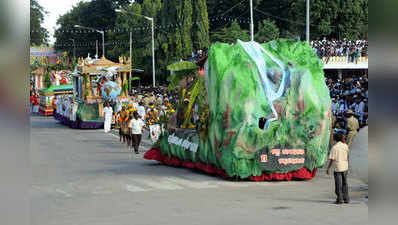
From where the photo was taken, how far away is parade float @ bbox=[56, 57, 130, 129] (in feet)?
108

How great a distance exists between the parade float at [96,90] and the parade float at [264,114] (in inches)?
731

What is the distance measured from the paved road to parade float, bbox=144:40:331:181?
0.40 m

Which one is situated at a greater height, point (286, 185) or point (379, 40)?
Result: point (379, 40)

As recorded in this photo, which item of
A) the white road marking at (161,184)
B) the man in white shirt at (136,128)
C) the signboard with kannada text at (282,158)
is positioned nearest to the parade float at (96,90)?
the man in white shirt at (136,128)

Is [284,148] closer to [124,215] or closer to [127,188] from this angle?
[127,188]

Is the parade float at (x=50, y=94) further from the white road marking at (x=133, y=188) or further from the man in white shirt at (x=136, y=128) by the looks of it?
the white road marking at (x=133, y=188)

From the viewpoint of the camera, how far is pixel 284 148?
13.6 metres

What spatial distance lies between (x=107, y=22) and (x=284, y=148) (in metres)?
74.9

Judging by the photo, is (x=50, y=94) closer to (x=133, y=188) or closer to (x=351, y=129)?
(x=351, y=129)

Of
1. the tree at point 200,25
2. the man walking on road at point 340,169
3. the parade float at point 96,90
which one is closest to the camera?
the man walking on road at point 340,169

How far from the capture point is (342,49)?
137ft

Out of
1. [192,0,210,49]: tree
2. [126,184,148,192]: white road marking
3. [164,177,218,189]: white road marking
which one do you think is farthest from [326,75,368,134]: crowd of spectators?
[192,0,210,49]: tree

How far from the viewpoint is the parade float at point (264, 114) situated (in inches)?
530

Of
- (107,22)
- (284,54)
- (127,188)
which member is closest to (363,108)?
(284,54)
